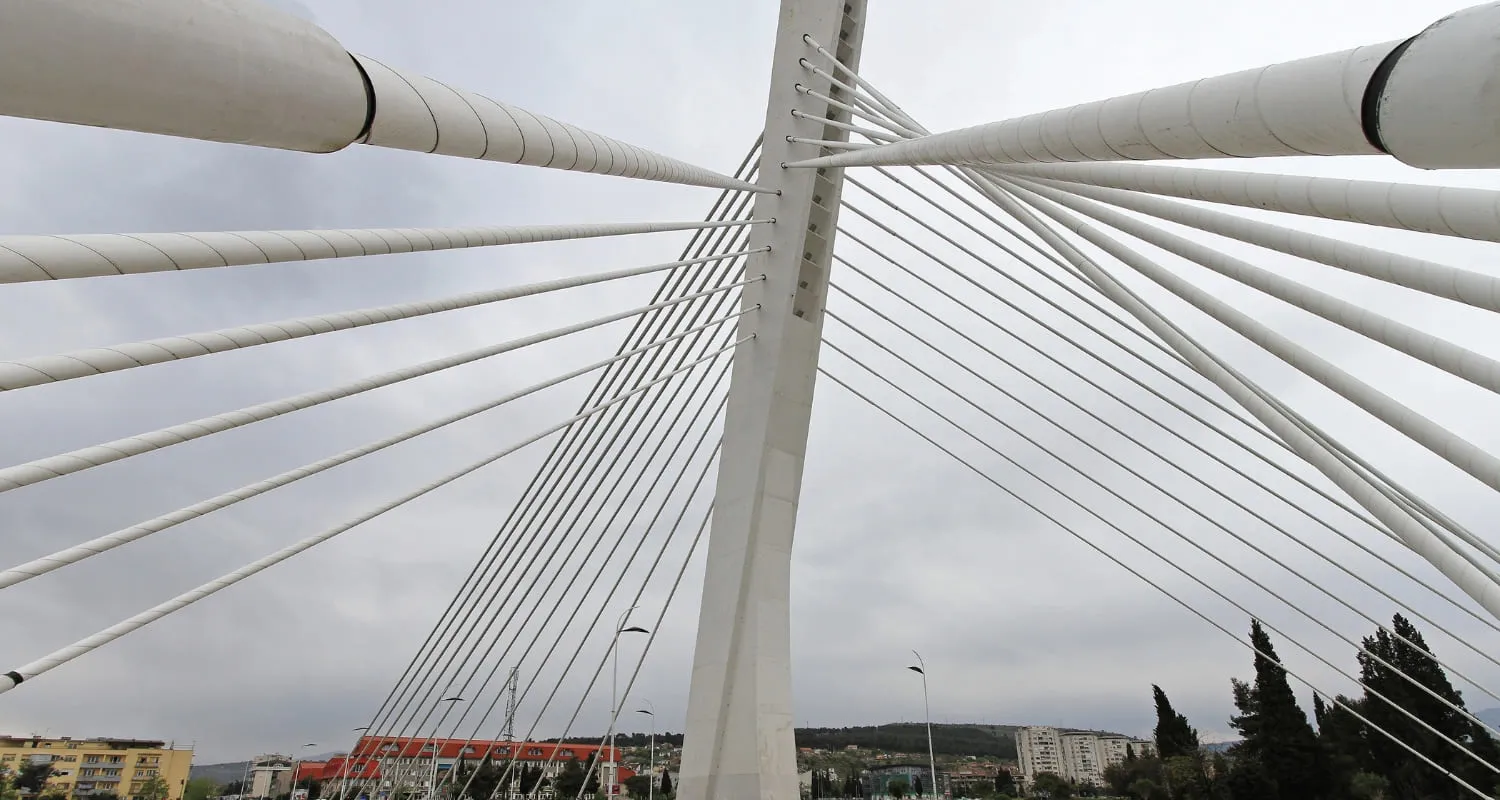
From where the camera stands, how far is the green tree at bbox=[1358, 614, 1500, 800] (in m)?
36.9

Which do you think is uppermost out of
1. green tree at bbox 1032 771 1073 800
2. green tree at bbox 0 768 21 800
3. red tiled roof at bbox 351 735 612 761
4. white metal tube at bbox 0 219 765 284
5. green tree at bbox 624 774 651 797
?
white metal tube at bbox 0 219 765 284

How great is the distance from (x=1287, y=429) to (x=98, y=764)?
105 metres

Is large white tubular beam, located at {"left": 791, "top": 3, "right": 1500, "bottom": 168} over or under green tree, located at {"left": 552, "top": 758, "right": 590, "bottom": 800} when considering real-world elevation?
over

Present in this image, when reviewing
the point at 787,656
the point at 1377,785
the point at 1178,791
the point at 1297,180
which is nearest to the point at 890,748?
the point at 1178,791

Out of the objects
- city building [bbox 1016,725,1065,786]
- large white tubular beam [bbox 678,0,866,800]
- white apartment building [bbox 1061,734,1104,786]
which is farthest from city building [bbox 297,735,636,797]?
white apartment building [bbox 1061,734,1104,786]

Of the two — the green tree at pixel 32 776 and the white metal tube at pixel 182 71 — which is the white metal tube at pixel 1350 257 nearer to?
the white metal tube at pixel 182 71

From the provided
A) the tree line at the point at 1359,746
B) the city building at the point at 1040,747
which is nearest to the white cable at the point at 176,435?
the tree line at the point at 1359,746

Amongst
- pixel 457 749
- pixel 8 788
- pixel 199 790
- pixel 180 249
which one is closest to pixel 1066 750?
pixel 199 790

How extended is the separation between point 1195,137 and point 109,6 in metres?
3.27

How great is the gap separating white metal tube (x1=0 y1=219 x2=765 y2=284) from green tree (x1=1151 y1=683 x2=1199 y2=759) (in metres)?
59.9

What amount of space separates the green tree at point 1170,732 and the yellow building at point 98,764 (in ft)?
262

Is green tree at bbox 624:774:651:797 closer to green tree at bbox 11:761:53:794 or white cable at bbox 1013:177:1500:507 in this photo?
green tree at bbox 11:761:53:794

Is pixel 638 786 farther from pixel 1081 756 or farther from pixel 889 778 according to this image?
pixel 1081 756

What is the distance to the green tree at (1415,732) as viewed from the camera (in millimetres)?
36875
